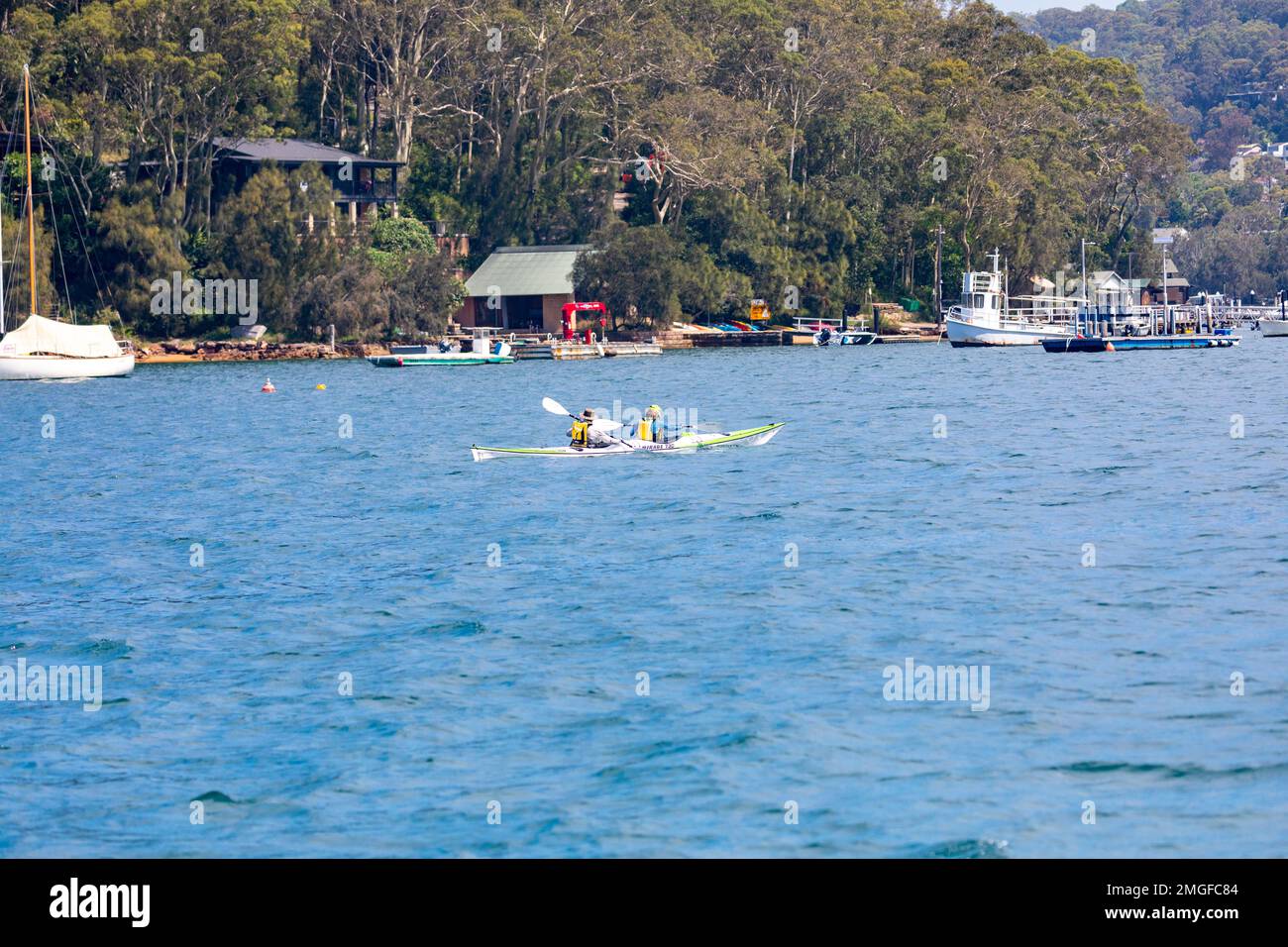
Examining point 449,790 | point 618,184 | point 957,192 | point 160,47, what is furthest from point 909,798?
point 957,192

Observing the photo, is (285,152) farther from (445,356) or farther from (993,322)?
(993,322)

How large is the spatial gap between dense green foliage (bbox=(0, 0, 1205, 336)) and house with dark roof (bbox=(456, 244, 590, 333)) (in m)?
2.13

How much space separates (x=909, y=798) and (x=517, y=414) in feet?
149

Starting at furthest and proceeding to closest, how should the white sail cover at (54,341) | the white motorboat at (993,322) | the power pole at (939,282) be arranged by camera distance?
the power pole at (939,282), the white motorboat at (993,322), the white sail cover at (54,341)

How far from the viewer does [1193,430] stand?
5056 centimetres

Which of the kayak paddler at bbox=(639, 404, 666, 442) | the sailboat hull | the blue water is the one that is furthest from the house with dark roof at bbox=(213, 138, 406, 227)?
the kayak paddler at bbox=(639, 404, 666, 442)

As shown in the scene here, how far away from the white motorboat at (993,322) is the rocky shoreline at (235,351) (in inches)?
1543

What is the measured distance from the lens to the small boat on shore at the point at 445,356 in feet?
301

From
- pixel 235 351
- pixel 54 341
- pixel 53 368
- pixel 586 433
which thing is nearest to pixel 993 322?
pixel 235 351

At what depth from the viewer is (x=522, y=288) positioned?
351 ft

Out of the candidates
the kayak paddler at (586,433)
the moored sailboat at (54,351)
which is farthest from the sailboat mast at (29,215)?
the kayak paddler at (586,433)

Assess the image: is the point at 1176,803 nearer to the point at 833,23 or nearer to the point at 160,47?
the point at 160,47

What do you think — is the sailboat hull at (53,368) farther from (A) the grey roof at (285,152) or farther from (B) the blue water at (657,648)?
(B) the blue water at (657,648)

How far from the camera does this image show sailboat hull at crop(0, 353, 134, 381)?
8231cm
